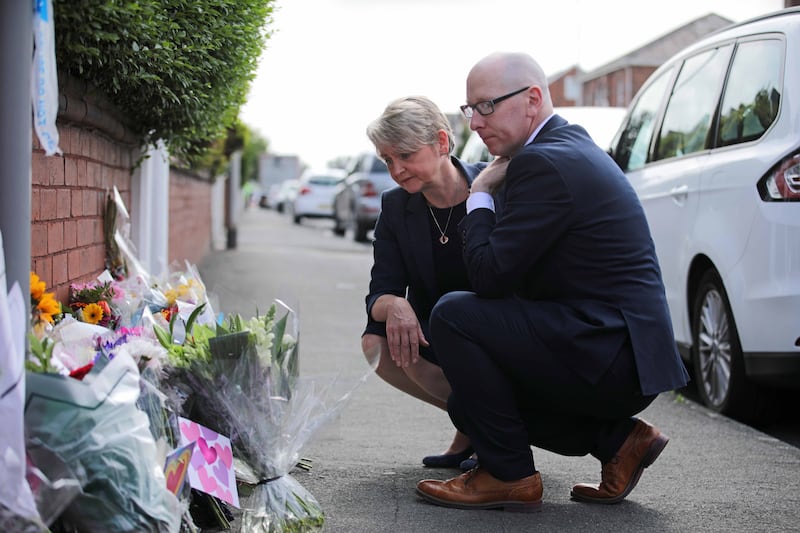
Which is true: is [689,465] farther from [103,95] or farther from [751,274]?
[103,95]

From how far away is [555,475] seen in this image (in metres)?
4.25

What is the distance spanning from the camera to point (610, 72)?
45000 millimetres

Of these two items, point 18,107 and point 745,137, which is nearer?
point 18,107

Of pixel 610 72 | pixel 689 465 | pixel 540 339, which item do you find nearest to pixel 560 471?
pixel 689 465

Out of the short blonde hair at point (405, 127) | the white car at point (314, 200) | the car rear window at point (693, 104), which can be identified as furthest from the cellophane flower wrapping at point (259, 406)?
the white car at point (314, 200)

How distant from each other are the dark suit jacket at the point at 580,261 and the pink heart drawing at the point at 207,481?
41.6 inches

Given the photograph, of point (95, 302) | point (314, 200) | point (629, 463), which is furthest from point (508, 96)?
point (314, 200)

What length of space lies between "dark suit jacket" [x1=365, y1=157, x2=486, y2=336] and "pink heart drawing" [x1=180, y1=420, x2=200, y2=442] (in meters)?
1.18

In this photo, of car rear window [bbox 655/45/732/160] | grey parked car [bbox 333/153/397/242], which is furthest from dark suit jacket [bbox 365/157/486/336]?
grey parked car [bbox 333/153/397/242]

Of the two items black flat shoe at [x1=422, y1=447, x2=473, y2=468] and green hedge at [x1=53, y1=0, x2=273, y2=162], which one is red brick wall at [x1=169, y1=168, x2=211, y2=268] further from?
black flat shoe at [x1=422, y1=447, x2=473, y2=468]

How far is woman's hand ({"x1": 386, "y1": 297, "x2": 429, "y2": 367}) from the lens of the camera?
12.9ft

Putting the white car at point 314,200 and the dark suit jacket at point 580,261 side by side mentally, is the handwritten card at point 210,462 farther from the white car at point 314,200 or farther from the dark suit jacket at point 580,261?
the white car at point 314,200

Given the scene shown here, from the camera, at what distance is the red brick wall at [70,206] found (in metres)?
3.74

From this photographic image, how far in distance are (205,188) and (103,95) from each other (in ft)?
36.0
